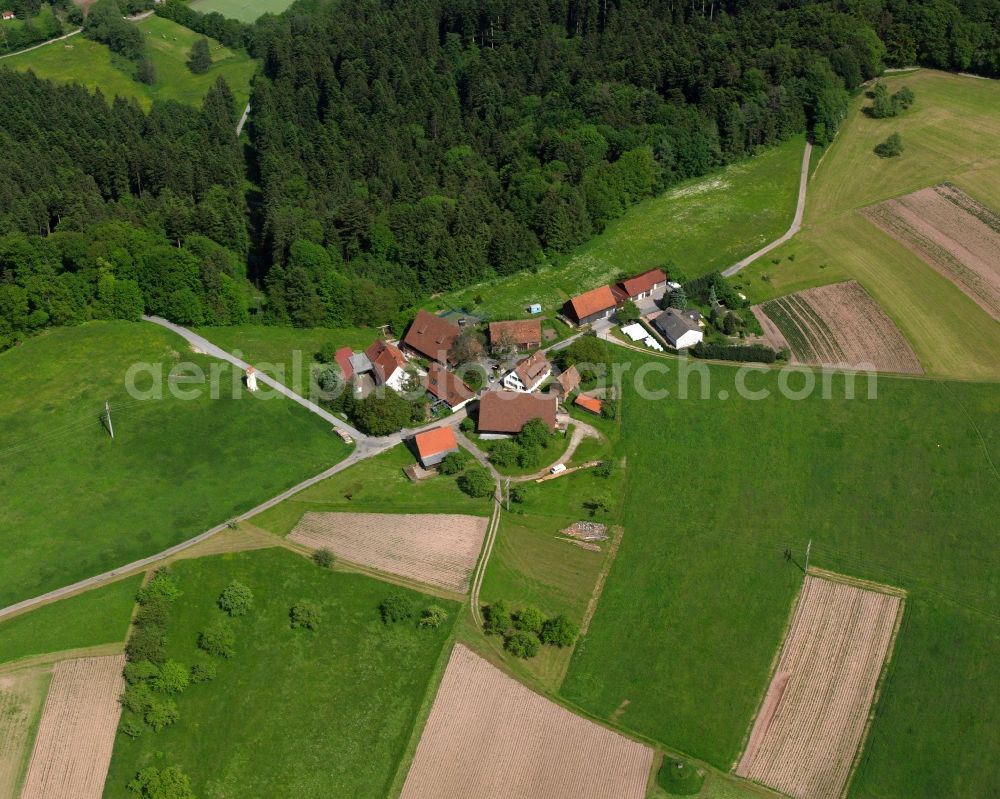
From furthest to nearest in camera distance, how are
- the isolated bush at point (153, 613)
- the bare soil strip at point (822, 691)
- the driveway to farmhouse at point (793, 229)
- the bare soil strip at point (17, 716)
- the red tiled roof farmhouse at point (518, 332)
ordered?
the driveway to farmhouse at point (793, 229), the red tiled roof farmhouse at point (518, 332), the isolated bush at point (153, 613), the bare soil strip at point (822, 691), the bare soil strip at point (17, 716)

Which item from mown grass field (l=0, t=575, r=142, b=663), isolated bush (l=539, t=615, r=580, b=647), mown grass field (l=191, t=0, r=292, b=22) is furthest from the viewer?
mown grass field (l=191, t=0, r=292, b=22)

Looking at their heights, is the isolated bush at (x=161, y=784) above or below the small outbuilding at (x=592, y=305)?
below

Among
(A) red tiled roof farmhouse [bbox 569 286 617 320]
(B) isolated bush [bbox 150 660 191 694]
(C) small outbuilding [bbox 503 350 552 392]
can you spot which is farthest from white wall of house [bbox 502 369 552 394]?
(B) isolated bush [bbox 150 660 191 694]

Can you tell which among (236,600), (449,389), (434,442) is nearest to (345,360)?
(449,389)

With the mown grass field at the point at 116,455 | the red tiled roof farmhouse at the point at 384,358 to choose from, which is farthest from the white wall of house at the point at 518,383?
the mown grass field at the point at 116,455

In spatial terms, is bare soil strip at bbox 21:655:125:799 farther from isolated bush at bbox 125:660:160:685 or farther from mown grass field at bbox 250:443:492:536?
mown grass field at bbox 250:443:492:536

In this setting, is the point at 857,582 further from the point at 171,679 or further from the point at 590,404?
the point at 171,679

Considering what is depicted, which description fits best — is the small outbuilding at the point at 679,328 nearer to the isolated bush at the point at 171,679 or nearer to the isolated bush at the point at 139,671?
the isolated bush at the point at 171,679
